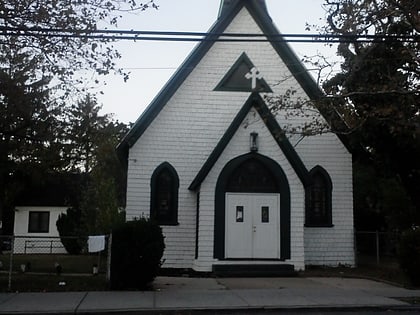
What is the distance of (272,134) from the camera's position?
19453 mm

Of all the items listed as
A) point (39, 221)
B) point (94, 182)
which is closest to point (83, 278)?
point (94, 182)

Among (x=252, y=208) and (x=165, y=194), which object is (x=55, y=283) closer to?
(x=165, y=194)

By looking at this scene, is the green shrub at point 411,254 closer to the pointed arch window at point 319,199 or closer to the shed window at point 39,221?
the pointed arch window at point 319,199

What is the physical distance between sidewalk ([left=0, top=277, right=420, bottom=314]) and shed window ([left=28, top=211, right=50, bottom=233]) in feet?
93.6

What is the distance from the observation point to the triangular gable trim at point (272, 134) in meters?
19.1

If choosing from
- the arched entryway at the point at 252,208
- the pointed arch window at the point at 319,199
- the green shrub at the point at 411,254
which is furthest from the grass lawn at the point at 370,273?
the pointed arch window at the point at 319,199

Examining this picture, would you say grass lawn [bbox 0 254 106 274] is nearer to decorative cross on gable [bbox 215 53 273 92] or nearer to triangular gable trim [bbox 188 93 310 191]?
triangular gable trim [bbox 188 93 310 191]

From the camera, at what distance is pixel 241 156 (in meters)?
19.3

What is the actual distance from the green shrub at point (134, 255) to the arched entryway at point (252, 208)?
441 cm

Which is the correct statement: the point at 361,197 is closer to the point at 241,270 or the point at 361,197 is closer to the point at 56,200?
the point at 241,270

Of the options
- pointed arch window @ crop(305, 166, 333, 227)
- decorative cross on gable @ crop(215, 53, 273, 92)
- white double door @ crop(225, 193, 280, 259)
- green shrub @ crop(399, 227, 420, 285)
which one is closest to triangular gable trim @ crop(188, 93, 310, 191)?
white double door @ crop(225, 193, 280, 259)

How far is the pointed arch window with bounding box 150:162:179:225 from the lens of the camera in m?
20.8

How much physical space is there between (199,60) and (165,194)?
5338mm

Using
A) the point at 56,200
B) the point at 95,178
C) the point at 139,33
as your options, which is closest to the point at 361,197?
the point at 95,178
